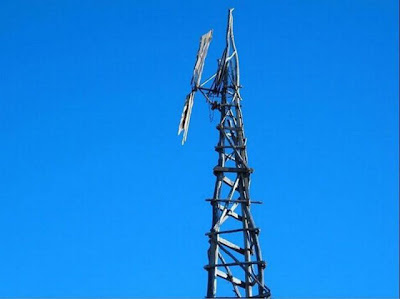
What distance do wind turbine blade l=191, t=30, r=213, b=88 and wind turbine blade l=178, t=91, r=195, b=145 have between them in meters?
0.43

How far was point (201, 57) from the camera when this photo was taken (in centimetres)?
2338

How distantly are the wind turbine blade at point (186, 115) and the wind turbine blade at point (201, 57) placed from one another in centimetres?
43

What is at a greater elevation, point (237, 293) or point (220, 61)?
→ point (220, 61)

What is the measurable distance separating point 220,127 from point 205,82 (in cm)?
194

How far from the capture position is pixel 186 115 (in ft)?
74.0

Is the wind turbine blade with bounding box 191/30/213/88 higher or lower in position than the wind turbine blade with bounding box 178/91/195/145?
higher

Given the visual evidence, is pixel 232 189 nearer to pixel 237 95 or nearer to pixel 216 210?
pixel 216 210

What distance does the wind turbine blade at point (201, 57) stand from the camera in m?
23.2

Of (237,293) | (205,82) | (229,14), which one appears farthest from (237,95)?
(237,293)

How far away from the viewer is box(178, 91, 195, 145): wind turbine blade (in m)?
22.2

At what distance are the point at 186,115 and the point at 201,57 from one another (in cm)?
200

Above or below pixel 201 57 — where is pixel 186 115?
below

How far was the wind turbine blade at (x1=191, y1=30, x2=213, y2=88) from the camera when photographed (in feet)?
76.0

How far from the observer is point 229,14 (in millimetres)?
23406
